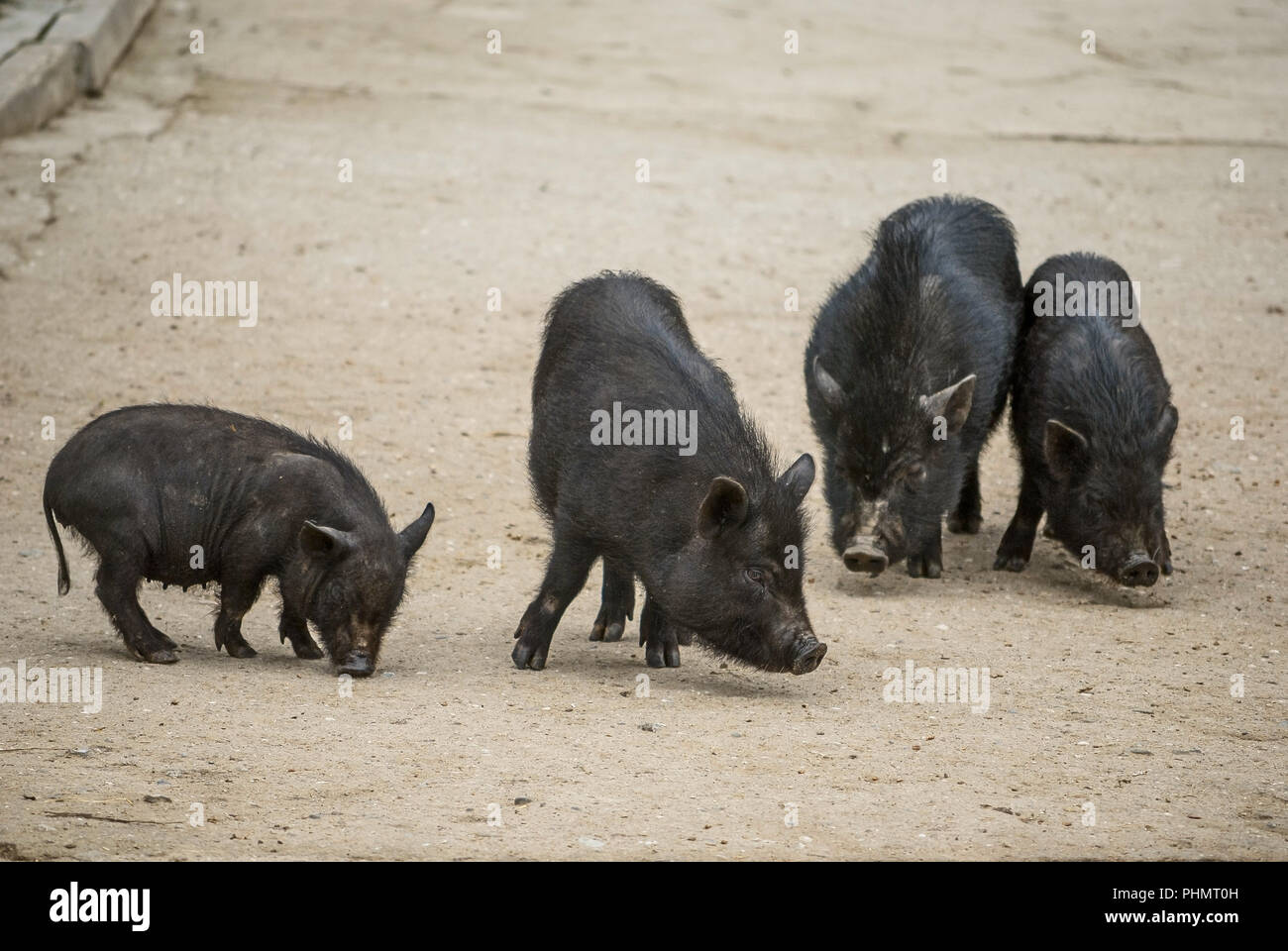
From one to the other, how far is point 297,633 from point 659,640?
1596 mm

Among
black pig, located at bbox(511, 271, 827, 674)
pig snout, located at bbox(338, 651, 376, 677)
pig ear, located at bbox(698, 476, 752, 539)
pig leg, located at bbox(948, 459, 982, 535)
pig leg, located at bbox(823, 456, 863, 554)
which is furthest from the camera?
pig leg, located at bbox(948, 459, 982, 535)

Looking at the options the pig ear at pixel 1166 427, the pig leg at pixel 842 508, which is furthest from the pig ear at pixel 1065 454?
the pig leg at pixel 842 508

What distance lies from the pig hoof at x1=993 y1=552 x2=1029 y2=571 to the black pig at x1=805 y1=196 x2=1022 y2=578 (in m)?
0.37

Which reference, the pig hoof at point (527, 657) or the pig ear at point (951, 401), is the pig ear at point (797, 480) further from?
the pig ear at point (951, 401)

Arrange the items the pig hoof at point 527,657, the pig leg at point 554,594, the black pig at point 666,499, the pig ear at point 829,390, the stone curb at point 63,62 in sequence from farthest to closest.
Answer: the stone curb at point 63,62, the pig ear at point 829,390, the pig hoof at point 527,657, the pig leg at point 554,594, the black pig at point 666,499

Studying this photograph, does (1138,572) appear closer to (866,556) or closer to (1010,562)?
(1010,562)

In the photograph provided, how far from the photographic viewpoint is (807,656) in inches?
264

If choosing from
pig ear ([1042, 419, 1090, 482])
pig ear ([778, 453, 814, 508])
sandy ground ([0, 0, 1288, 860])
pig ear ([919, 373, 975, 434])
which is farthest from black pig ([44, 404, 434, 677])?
pig ear ([1042, 419, 1090, 482])

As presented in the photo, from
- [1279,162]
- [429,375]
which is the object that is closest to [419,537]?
[429,375]

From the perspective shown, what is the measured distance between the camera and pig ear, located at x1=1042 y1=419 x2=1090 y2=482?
8.67 m

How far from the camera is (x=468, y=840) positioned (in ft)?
16.7

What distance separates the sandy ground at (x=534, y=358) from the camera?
5527 millimetres

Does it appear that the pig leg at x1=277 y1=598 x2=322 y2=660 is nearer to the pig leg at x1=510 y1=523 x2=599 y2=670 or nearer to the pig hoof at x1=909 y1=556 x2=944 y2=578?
the pig leg at x1=510 y1=523 x2=599 y2=670

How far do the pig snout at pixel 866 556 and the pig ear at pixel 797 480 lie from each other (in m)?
1.27
